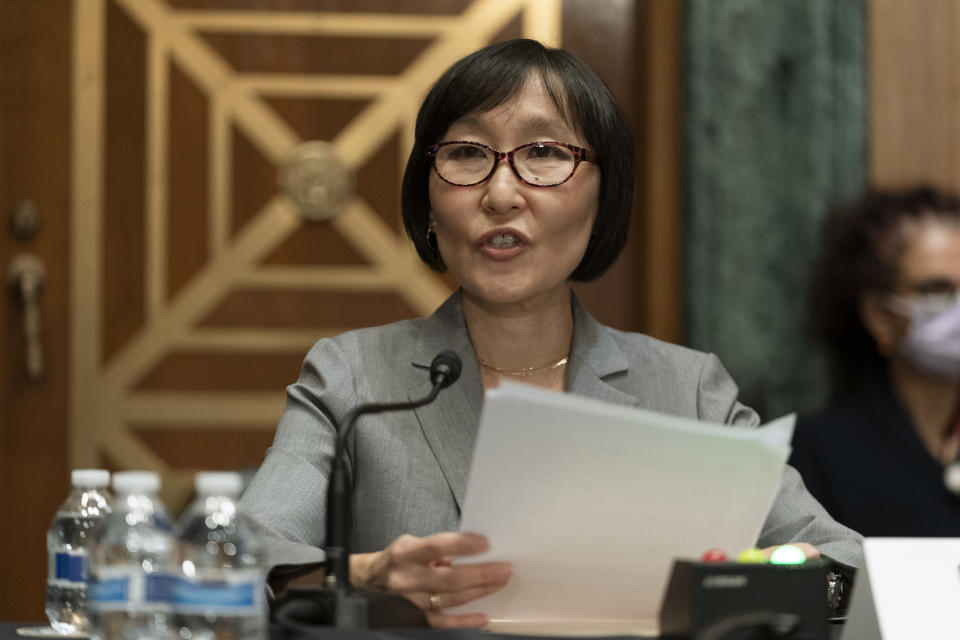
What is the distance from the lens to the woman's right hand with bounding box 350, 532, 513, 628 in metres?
1.18

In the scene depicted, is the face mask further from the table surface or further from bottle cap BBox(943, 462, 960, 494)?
the table surface

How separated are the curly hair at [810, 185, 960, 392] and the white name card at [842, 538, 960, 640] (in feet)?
5.94

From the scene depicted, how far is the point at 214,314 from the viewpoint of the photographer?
3129 mm

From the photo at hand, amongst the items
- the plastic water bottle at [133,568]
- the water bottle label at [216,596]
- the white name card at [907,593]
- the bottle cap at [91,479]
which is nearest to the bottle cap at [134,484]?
the plastic water bottle at [133,568]

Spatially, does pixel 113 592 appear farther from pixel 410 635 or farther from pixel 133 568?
pixel 410 635

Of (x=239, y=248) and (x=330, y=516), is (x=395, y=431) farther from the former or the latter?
(x=239, y=248)

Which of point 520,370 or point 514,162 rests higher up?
point 514,162

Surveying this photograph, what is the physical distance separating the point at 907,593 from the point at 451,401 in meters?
0.77

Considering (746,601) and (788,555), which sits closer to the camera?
(746,601)

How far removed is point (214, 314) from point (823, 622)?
2.28m

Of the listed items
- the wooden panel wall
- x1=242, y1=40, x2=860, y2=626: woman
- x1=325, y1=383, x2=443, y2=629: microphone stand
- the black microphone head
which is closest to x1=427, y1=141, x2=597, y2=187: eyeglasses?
x1=242, y1=40, x2=860, y2=626: woman

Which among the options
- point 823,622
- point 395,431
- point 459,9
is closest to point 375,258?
point 459,9

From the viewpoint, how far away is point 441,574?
1.20m

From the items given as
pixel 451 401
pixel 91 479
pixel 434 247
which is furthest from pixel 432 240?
pixel 91 479
